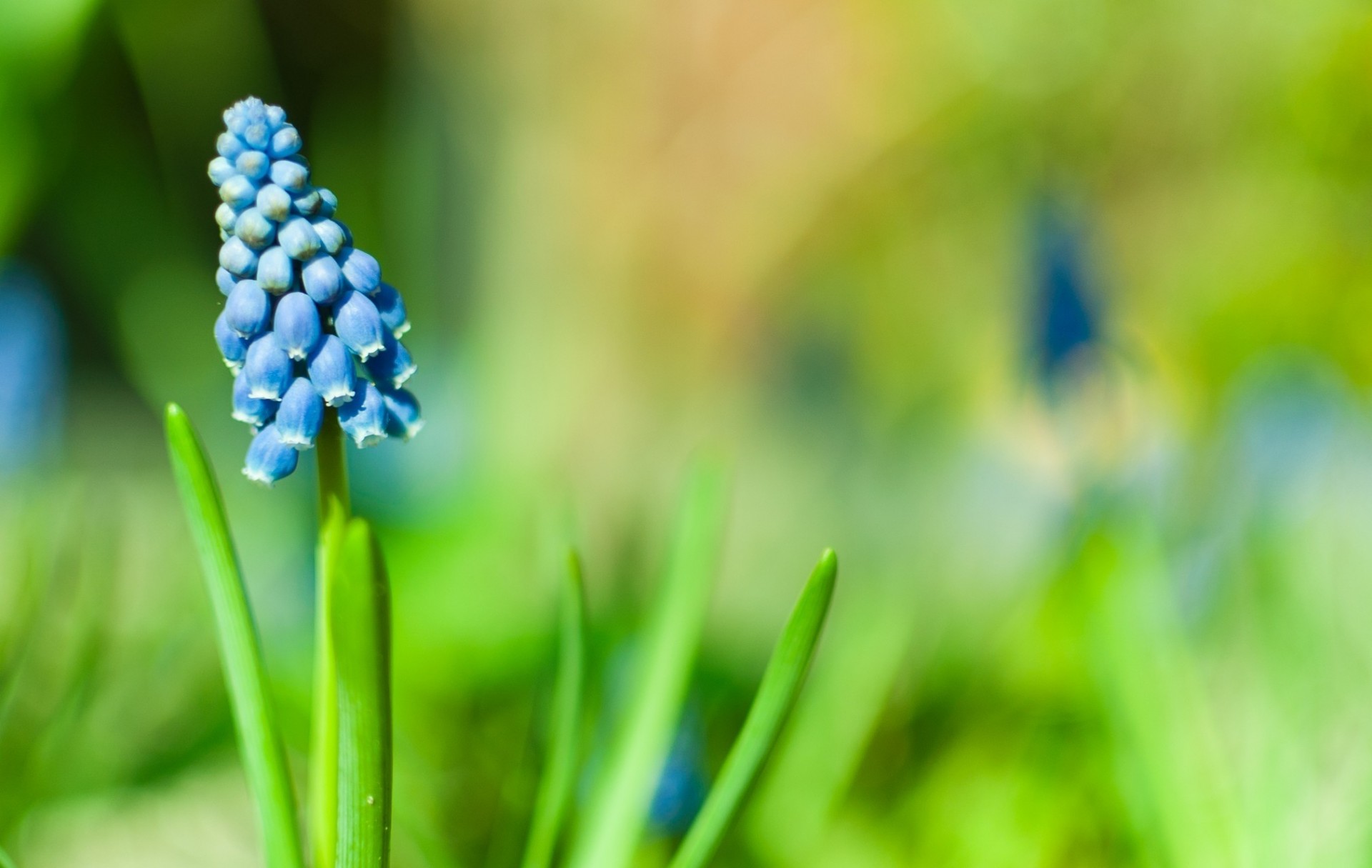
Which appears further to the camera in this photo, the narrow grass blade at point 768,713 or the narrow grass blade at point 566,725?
the narrow grass blade at point 566,725

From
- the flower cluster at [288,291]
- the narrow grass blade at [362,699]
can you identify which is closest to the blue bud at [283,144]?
the flower cluster at [288,291]

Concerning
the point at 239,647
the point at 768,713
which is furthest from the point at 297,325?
the point at 768,713

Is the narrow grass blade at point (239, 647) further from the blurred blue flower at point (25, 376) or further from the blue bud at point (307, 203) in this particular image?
the blurred blue flower at point (25, 376)

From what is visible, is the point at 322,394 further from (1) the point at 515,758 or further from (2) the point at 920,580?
(2) the point at 920,580

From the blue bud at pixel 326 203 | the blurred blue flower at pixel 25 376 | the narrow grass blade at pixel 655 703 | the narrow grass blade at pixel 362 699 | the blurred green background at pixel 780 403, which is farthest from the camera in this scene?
the blurred blue flower at pixel 25 376

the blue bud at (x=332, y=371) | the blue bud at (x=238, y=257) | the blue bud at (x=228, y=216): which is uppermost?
the blue bud at (x=228, y=216)

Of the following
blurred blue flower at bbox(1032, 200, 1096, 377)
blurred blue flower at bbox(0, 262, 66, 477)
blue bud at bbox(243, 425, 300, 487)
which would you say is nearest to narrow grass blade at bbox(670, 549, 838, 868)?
blue bud at bbox(243, 425, 300, 487)

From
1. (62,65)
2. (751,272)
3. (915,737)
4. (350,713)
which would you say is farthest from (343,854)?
(751,272)
